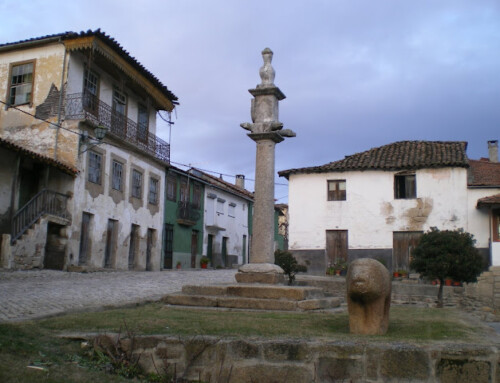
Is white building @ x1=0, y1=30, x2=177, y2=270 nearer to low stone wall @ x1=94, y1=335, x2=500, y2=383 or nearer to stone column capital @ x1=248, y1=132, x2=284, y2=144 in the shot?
stone column capital @ x1=248, y1=132, x2=284, y2=144

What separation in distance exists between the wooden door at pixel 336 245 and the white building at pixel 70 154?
843 centimetres

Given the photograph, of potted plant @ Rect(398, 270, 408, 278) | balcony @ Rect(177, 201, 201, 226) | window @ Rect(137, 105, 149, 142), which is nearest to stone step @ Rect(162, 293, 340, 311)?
potted plant @ Rect(398, 270, 408, 278)

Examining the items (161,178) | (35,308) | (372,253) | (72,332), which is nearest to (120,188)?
(161,178)

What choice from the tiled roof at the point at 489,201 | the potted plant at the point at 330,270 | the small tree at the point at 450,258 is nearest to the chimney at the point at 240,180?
the potted plant at the point at 330,270

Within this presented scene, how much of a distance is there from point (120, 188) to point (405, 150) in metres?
12.7

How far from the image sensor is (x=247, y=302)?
8633mm

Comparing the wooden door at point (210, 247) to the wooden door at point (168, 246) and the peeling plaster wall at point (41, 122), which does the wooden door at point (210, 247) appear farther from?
the peeling plaster wall at point (41, 122)

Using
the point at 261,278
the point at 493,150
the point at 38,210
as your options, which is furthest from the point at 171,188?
the point at 261,278

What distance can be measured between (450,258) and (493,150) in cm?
1629

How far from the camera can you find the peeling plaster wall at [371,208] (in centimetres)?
2164

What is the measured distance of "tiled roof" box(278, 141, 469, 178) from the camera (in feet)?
71.9

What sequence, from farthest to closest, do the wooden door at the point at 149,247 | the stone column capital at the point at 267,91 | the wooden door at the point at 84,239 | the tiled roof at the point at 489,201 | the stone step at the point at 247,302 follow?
the wooden door at the point at 149,247 → the wooden door at the point at 84,239 → the tiled roof at the point at 489,201 → the stone column capital at the point at 267,91 → the stone step at the point at 247,302

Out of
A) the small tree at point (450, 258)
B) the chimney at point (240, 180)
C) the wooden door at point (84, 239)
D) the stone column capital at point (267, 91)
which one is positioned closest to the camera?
the stone column capital at point (267, 91)

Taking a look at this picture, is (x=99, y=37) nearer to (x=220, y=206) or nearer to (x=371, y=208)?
(x=371, y=208)
